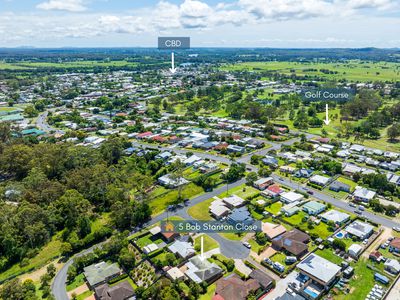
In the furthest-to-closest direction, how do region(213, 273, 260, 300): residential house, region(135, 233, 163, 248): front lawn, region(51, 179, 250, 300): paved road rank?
region(135, 233, 163, 248): front lawn < region(51, 179, 250, 300): paved road < region(213, 273, 260, 300): residential house

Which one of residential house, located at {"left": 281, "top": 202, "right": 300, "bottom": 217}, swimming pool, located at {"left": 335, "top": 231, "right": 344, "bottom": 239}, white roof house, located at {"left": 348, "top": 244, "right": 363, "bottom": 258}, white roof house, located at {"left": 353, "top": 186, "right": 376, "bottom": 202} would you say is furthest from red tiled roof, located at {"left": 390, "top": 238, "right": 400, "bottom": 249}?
residential house, located at {"left": 281, "top": 202, "right": 300, "bottom": 217}

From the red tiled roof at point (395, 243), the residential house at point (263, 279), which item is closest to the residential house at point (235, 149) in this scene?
the red tiled roof at point (395, 243)

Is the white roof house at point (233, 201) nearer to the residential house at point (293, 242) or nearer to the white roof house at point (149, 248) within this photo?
the residential house at point (293, 242)

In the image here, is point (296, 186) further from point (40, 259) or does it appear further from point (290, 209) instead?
point (40, 259)

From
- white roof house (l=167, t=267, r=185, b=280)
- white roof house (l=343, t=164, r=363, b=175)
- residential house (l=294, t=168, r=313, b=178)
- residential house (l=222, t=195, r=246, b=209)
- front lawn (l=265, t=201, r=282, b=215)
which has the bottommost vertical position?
white roof house (l=167, t=267, r=185, b=280)

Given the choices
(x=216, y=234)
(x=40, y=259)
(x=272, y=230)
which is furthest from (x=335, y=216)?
(x=40, y=259)

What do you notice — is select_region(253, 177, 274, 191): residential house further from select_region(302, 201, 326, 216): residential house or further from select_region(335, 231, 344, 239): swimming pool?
select_region(335, 231, 344, 239): swimming pool
